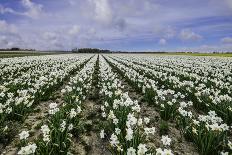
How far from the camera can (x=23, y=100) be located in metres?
9.65

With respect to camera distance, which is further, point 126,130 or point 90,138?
point 90,138

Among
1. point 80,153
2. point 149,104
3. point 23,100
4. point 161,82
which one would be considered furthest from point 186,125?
point 161,82

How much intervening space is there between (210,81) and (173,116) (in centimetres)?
812

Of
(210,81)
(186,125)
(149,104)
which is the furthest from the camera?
(210,81)

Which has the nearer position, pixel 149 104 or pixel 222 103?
pixel 222 103

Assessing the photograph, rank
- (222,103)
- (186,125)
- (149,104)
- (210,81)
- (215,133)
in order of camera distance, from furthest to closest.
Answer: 1. (210,81)
2. (149,104)
3. (222,103)
4. (186,125)
5. (215,133)

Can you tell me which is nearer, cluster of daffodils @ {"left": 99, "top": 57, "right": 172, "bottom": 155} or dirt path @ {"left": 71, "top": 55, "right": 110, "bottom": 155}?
cluster of daffodils @ {"left": 99, "top": 57, "right": 172, "bottom": 155}

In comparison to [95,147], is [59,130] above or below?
above

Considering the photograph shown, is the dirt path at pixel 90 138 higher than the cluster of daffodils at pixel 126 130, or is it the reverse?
the cluster of daffodils at pixel 126 130

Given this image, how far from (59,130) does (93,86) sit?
10.4 m

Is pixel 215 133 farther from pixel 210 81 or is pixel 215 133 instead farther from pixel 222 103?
pixel 210 81

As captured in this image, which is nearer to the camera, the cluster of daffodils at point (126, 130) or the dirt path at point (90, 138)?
the cluster of daffodils at point (126, 130)

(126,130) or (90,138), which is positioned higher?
(126,130)

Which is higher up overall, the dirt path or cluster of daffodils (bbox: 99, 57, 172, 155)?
cluster of daffodils (bbox: 99, 57, 172, 155)
